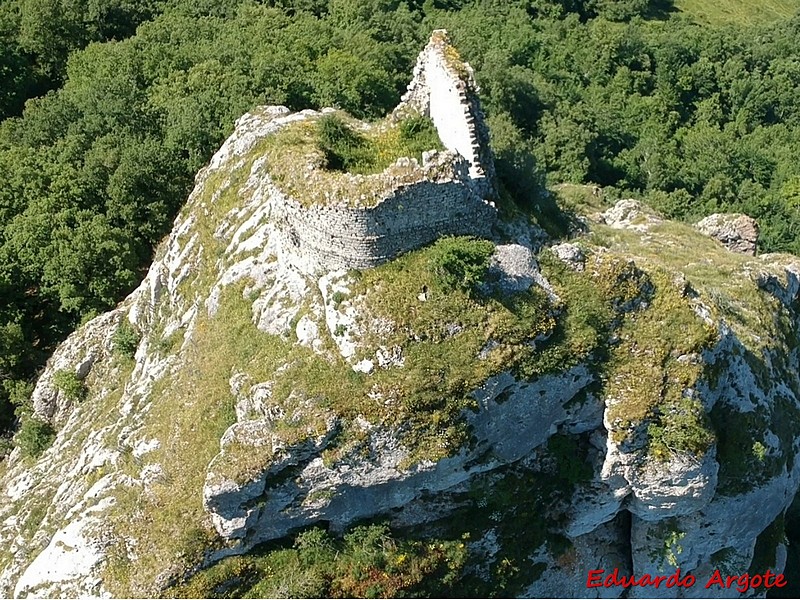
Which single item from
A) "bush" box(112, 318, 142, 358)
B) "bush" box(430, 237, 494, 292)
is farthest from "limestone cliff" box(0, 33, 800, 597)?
"bush" box(112, 318, 142, 358)

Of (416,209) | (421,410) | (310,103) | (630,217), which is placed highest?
(310,103)

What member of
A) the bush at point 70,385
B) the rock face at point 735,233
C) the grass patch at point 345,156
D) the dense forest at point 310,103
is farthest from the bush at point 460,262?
the rock face at point 735,233

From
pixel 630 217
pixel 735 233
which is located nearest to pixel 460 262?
pixel 630 217

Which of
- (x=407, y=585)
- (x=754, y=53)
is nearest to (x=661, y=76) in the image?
(x=754, y=53)

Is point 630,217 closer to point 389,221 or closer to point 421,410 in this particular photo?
point 389,221

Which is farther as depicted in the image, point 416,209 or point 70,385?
point 70,385

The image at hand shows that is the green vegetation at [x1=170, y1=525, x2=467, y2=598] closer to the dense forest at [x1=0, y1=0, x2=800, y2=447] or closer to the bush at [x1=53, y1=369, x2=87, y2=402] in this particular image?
the bush at [x1=53, y1=369, x2=87, y2=402]
